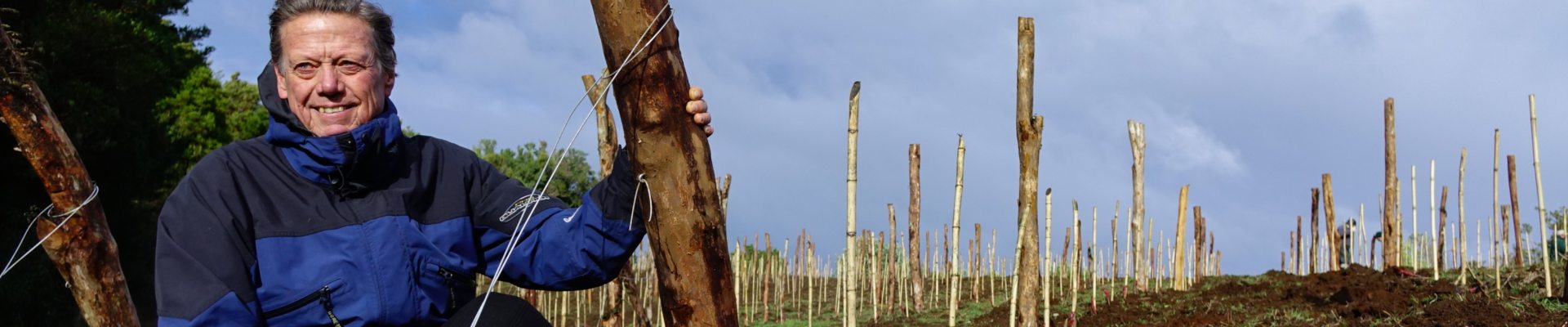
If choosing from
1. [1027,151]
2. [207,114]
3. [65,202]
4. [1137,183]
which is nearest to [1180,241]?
[1137,183]

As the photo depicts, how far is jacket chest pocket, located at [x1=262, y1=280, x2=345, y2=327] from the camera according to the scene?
2.07 m

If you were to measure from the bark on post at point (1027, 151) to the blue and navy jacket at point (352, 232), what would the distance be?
417 cm

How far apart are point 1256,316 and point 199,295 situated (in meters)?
7.93

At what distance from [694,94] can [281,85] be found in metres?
0.82

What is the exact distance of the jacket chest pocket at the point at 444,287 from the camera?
85.3 inches

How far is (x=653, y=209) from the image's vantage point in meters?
2.25

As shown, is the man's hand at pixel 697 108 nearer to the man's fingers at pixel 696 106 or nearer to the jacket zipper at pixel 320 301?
the man's fingers at pixel 696 106

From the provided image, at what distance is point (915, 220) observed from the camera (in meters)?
11.4

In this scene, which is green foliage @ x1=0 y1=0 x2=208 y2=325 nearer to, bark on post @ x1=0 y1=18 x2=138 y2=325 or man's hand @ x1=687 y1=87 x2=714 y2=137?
bark on post @ x1=0 y1=18 x2=138 y2=325

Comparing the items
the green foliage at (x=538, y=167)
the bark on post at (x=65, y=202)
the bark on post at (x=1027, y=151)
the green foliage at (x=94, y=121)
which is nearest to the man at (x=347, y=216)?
the bark on post at (x=65, y=202)

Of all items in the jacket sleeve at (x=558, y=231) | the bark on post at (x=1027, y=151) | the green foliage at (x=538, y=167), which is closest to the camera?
the jacket sleeve at (x=558, y=231)

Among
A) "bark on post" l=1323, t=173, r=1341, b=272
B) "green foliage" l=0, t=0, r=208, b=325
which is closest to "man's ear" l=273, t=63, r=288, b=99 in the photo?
"green foliage" l=0, t=0, r=208, b=325

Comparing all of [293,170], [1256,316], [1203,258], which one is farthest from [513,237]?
[1203,258]

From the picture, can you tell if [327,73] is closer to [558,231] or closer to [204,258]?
[204,258]
